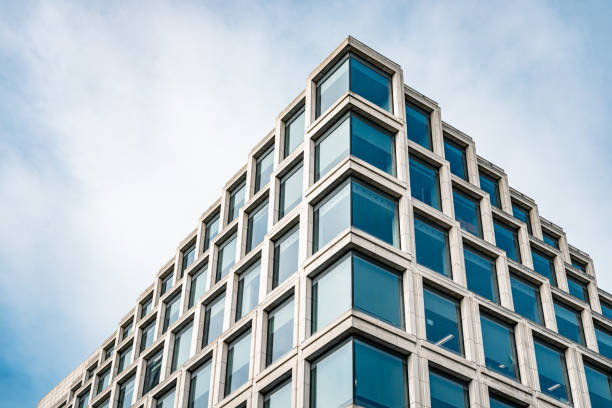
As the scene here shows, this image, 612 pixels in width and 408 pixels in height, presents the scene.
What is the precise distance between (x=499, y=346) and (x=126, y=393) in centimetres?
2687

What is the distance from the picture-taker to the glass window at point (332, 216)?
36.3 meters

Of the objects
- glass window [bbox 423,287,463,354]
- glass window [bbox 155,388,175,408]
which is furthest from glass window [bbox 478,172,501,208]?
glass window [bbox 155,388,175,408]

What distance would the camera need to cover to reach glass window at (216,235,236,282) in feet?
157

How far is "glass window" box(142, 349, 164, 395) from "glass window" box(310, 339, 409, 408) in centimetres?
1961

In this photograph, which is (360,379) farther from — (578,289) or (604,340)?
(578,289)

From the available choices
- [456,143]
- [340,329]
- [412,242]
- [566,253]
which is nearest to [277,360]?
[340,329]

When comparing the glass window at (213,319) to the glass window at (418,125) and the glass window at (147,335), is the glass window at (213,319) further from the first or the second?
the glass window at (418,125)

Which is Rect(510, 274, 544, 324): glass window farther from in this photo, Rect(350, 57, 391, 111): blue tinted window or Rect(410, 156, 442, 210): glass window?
Rect(350, 57, 391, 111): blue tinted window

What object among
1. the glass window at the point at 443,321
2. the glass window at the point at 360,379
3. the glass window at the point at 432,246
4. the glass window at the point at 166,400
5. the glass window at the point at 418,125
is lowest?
the glass window at the point at 360,379

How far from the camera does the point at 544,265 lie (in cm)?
4828

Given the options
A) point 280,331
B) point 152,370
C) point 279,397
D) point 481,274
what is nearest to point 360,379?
point 279,397

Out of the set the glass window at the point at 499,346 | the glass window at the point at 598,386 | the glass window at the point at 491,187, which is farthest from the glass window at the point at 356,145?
the glass window at the point at 598,386

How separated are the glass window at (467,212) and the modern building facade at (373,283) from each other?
0.39 feet

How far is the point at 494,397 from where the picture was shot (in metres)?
36.1
